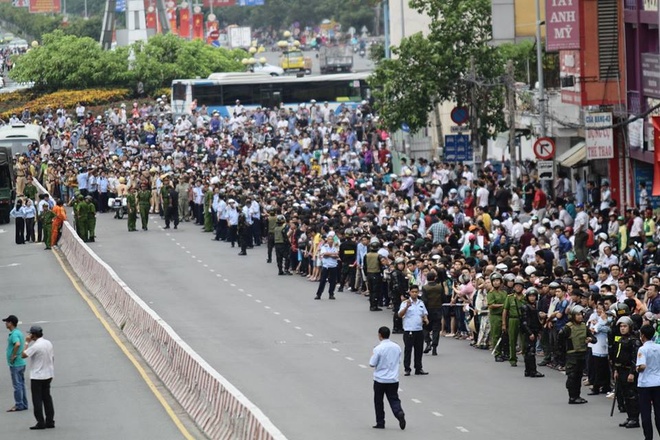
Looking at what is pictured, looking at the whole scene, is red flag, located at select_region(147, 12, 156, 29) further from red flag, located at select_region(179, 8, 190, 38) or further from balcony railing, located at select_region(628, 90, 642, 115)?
balcony railing, located at select_region(628, 90, 642, 115)

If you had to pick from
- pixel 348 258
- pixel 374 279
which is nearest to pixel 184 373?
pixel 374 279

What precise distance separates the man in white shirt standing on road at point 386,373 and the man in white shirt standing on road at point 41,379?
4355mm

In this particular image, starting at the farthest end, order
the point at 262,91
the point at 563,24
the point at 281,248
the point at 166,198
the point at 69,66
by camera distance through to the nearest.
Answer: the point at 69,66 < the point at 262,91 < the point at 166,198 < the point at 563,24 < the point at 281,248

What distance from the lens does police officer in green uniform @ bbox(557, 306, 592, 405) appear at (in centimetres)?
2277

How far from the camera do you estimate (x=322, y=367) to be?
26422 mm

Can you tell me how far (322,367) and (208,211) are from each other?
75.6ft

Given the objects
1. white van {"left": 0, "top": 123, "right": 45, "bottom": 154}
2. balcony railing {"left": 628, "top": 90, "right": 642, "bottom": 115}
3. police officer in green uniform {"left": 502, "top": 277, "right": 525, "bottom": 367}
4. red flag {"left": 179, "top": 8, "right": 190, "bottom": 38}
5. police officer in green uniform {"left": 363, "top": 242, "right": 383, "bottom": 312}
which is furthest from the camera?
red flag {"left": 179, "top": 8, "right": 190, "bottom": 38}

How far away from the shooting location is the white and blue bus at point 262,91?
8219 centimetres

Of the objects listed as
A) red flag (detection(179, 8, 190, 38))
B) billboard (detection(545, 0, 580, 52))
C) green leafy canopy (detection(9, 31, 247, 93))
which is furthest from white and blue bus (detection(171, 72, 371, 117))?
red flag (detection(179, 8, 190, 38))

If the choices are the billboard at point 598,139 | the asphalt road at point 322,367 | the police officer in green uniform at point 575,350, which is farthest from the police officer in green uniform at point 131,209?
the police officer in green uniform at point 575,350

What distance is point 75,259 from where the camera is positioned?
41.7 metres

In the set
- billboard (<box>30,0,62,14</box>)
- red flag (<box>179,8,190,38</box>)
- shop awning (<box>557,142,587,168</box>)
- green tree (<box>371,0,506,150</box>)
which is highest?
billboard (<box>30,0,62,14</box>)

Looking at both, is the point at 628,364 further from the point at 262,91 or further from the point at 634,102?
the point at 262,91

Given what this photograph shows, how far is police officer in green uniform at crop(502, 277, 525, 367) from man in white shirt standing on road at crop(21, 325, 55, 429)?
7.46m
